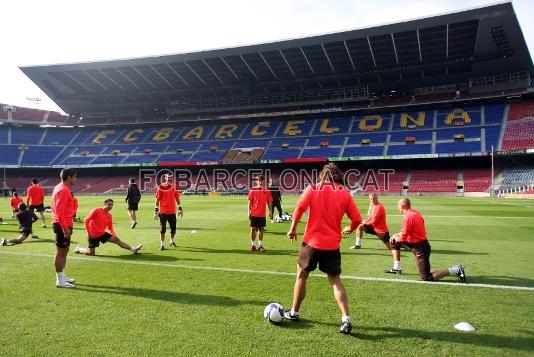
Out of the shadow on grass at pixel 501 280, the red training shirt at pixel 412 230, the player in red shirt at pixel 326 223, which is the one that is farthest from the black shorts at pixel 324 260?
the shadow on grass at pixel 501 280

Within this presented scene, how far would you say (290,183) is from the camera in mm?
52781

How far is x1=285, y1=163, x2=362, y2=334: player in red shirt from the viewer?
5148 mm

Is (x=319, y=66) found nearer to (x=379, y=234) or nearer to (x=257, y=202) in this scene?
(x=257, y=202)

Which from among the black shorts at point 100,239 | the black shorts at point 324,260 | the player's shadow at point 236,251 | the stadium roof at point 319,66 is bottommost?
the player's shadow at point 236,251

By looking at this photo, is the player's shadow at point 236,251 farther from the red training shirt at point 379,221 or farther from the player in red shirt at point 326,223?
the player in red shirt at point 326,223

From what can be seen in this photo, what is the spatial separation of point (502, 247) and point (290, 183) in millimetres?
41641

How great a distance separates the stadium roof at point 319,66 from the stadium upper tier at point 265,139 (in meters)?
4.77

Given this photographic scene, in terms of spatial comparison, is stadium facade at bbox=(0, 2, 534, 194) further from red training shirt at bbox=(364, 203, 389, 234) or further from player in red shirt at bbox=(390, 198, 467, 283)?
player in red shirt at bbox=(390, 198, 467, 283)

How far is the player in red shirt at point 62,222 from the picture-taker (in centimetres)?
707

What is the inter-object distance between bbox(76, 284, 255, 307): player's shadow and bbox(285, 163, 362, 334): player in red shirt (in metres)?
1.55

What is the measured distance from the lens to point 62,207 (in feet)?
23.5

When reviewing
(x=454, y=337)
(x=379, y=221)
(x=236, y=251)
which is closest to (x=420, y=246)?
(x=379, y=221)

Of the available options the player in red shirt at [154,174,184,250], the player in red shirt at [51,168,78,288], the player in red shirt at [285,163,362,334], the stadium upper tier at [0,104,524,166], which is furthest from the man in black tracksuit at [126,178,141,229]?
the stadium upper tier at [0,104,524,166]

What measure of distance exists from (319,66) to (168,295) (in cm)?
4804
